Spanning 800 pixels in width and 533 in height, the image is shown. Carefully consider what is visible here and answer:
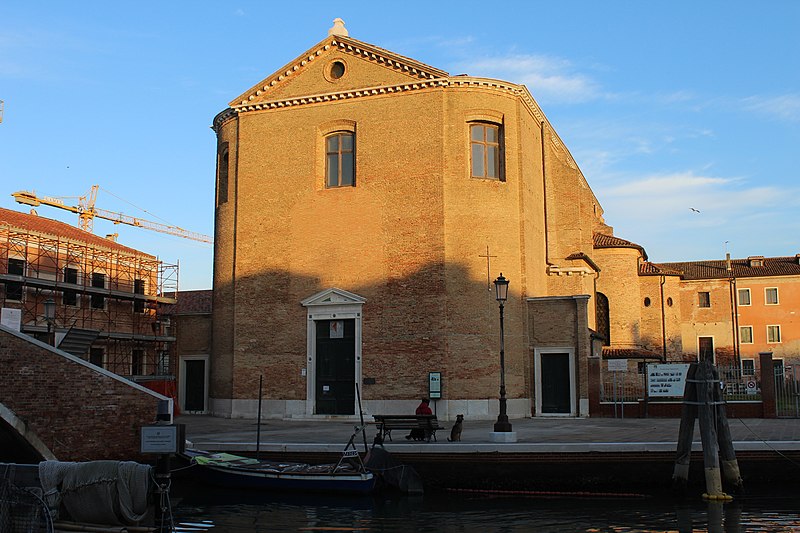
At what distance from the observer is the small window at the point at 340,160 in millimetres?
29938

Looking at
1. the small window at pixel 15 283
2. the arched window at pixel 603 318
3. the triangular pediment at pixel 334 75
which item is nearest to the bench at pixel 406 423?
the triangular pediment at pixel 334 75

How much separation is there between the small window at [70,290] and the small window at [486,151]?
20909 millimetres

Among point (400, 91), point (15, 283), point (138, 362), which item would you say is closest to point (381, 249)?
point (400, 91)

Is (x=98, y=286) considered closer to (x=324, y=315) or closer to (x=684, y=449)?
(x=324, y=315)

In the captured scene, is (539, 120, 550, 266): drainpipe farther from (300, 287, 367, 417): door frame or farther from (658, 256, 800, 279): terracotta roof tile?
(658, 256, 800, 279): terracotta roof tile

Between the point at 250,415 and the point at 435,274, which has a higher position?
the point at 435,274

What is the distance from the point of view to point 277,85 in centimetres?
3089

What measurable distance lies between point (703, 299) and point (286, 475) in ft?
148

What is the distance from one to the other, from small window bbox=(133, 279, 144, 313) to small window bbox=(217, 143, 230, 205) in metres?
13.0

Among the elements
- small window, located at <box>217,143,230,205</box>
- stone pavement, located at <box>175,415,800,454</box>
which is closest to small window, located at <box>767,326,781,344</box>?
stone pavement, located at <box>175,415,800,454</box>

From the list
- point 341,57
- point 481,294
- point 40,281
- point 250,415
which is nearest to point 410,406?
point 481,294

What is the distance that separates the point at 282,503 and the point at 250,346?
14274 millimetres

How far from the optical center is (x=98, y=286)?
40.7 meters

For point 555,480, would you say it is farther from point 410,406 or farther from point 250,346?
point 250,346
